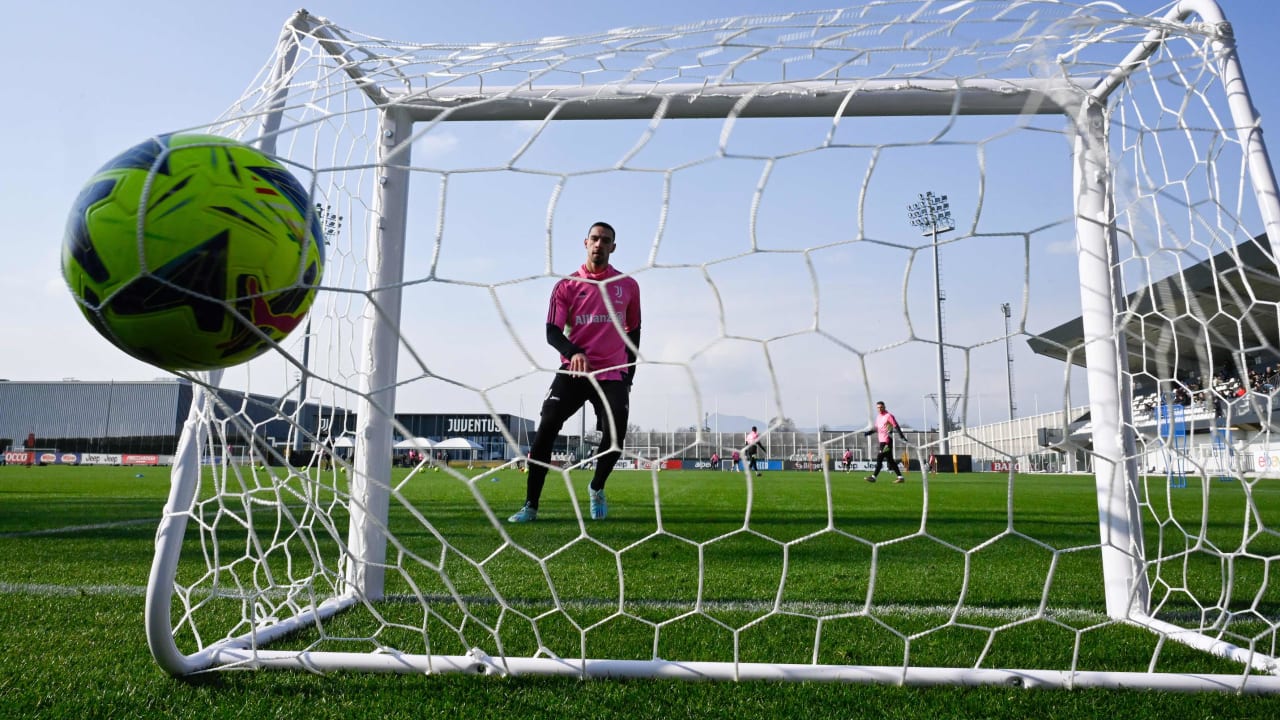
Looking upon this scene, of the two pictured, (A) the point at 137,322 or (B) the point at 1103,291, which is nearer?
(A) the point at 137,322

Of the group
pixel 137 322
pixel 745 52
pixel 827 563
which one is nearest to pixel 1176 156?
pixel 745 52

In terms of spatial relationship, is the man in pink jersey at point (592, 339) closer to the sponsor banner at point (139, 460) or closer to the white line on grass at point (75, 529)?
the white line on grass at point (75, 529)

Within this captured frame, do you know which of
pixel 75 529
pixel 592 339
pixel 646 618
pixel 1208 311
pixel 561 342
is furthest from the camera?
pixel 75 529

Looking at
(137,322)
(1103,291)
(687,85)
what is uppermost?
(687,85)

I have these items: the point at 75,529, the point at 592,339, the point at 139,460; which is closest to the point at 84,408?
the point at 139,460

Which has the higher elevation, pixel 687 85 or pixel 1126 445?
pixel 687 85

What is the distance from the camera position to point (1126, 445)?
2.41 meters

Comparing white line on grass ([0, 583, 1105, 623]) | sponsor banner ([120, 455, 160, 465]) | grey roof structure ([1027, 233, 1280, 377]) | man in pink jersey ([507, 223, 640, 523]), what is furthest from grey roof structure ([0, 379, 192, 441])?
grey roof structure ([1027, 233, 1280, 377])

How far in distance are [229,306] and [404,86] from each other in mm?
1603

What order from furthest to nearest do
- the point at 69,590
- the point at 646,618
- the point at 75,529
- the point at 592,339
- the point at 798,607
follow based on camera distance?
the point at 75,529 < the point at 592,339 < the point at 69,590 < the point at 798,607 < the point at 646,618

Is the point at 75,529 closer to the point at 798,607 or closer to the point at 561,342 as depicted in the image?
the point at 561,342

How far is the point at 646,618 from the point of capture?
2.28m

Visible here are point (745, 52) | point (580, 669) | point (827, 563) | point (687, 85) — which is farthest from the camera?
point (827, 563)

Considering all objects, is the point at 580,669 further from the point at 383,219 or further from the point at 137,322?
the point at 383,219
